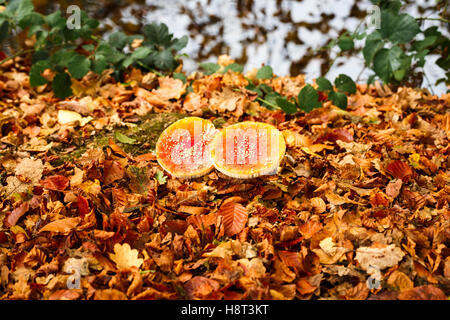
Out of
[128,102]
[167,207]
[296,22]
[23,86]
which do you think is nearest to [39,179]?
[167,207]

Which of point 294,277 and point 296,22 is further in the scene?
point 296,22

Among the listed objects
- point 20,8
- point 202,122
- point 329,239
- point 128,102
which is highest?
point 20,8

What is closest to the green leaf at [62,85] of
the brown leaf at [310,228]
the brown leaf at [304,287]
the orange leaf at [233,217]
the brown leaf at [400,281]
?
the orange leaf at [233,217]

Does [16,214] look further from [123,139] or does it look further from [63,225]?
[123,139]

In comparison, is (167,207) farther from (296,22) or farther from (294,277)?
(296,22)

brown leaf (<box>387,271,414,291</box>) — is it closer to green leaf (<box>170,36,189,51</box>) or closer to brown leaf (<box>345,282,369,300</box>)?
A: brown leaf (<box>345,282,369,300</box>)

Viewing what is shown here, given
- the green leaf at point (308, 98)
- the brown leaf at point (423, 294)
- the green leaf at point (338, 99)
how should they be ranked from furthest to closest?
1. the green leaf at point (338, 99)
2. the green leaf at point (308, 98)
3. the brown leaf at point (423, 294)

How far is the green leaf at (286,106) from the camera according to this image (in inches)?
104

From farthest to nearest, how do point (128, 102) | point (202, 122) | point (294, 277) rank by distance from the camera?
point (128, 102) → point (202, 122) → point (294, 277)

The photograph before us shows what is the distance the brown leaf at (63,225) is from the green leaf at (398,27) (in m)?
2.65

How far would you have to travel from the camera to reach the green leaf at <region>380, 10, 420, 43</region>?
276 cm

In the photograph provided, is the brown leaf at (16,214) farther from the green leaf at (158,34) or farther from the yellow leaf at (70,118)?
the green leaf at (158,34)
